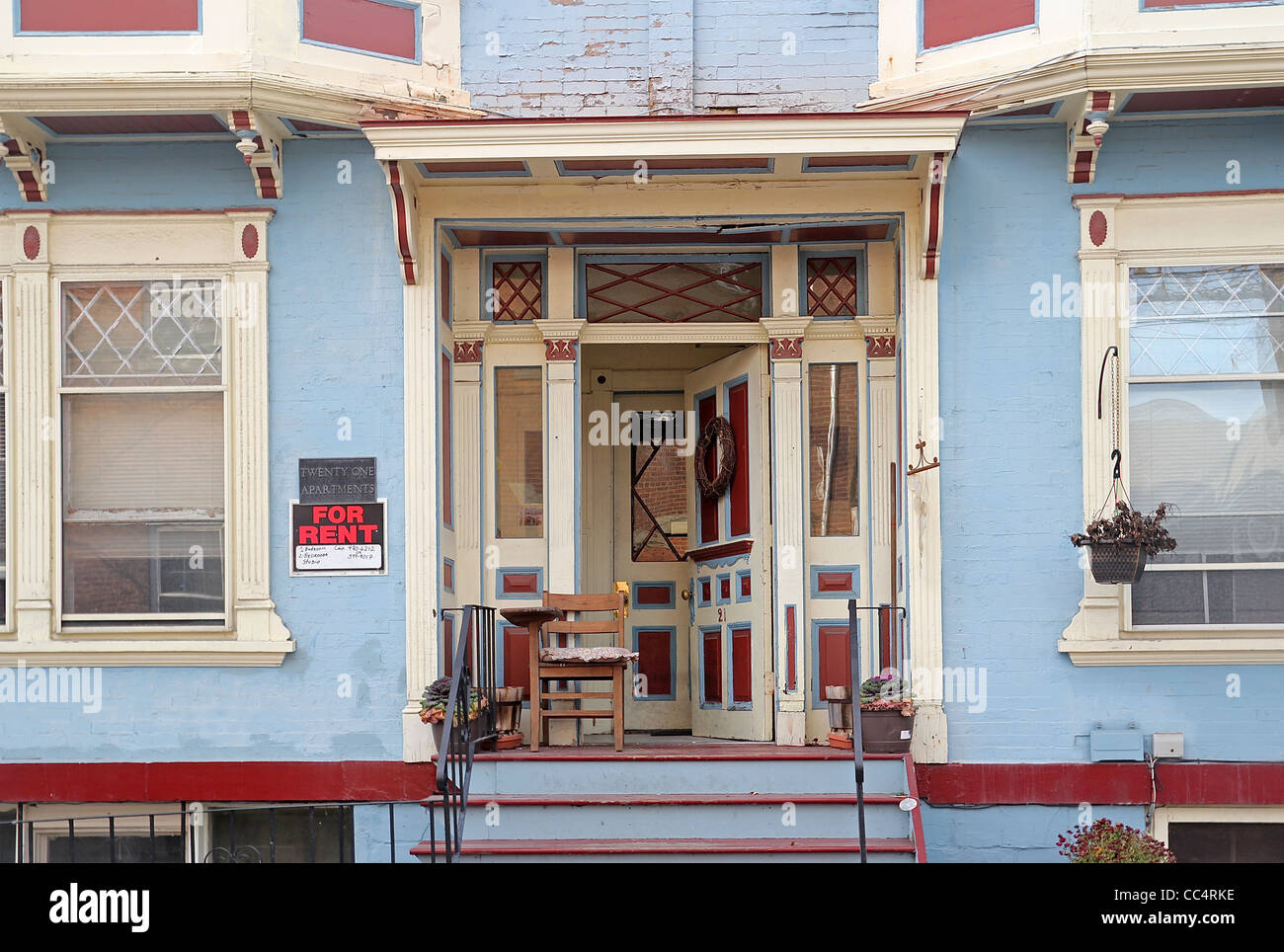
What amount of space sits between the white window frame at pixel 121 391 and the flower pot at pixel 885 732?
341 centimetres

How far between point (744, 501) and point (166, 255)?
13.0ft

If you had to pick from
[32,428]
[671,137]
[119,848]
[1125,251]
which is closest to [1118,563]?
[1125,251]

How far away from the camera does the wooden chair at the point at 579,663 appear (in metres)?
9.13

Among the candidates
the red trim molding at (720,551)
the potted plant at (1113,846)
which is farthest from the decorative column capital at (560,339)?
the potted plant at (1113,846)

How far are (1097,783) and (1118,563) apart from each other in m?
1.29

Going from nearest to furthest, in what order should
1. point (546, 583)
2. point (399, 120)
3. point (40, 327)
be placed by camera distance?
point (399, 120) < point (40, 327) < point (546, 583)

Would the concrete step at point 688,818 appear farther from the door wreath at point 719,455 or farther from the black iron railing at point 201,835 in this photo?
the door wreath at point 719,455

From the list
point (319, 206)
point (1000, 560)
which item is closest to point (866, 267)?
point (1000, 560)

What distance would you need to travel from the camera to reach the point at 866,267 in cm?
1001

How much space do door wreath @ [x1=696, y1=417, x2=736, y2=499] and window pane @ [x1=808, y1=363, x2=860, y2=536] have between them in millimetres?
604

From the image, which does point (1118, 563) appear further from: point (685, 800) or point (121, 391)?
point (121, 391)

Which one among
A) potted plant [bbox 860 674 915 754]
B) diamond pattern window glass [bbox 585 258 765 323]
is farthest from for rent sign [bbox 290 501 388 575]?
potted plant [bbox 860 674 915 754]

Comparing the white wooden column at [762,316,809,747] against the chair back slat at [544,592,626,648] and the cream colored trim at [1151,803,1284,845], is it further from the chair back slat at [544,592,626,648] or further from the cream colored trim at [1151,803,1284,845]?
the cream colored trim at [1151,803,1284,845]

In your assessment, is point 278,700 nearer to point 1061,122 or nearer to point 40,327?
point 40,327
